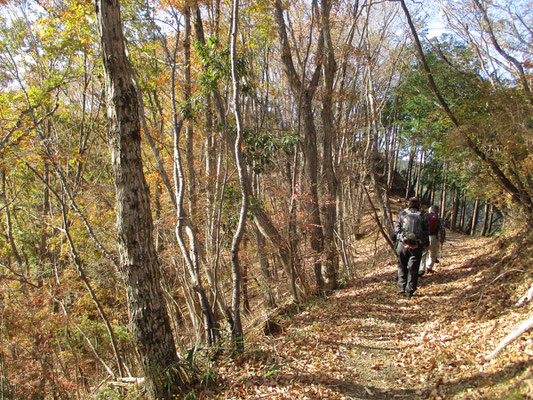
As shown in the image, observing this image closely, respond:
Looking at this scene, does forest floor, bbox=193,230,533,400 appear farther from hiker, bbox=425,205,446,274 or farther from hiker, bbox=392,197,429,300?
hiker, bbox=425,205,446,274

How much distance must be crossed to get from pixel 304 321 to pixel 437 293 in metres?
2.51

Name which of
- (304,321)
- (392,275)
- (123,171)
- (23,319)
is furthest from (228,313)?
(23,319)

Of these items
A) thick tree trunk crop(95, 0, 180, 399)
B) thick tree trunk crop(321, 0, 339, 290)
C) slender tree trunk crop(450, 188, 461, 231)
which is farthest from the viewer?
slender tree trunk crop(450, 188, 461, 231)

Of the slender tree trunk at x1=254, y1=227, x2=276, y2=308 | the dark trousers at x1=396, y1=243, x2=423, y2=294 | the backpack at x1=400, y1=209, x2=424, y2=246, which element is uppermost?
the backpack at x1=400, y1=209, x2=424, y2=246

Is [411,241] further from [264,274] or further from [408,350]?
[264,274]

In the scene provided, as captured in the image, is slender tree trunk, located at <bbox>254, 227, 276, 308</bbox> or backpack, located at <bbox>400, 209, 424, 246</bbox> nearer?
backpack, located at <bbox>400, 209, 424, 246</bbox>

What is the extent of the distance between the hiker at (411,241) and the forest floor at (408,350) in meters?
0.43

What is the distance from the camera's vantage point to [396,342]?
192 inches

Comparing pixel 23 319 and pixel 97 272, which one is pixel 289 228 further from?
pixel 23 319

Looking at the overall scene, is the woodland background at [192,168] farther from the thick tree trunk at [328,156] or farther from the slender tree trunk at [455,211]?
the slender tree trunk at [455,211]

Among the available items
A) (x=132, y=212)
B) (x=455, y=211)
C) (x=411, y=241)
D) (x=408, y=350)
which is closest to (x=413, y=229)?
(x=411, y=241)

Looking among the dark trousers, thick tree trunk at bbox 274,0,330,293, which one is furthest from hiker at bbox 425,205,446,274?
thick tree trunk at bbox 274,0,330,293

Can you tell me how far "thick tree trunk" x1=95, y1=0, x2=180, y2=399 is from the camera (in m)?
4.20

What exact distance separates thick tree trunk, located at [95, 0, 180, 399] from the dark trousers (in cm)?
431
